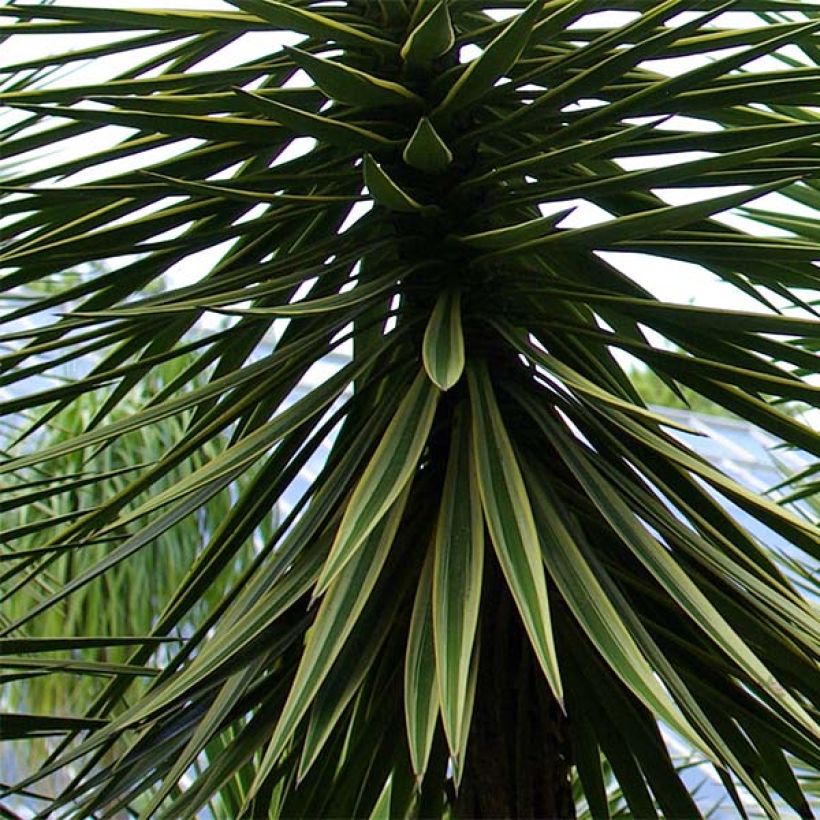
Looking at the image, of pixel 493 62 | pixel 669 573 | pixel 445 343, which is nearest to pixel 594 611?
pixel 669 573

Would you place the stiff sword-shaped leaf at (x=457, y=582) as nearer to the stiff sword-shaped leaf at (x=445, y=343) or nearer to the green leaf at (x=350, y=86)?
the stiff sword-shaped leaf at (x=445, y=343)

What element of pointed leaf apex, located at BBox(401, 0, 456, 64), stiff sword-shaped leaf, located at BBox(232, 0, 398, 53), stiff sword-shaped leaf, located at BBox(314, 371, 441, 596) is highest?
stiff sword-shaped leaf, located at BBox(232, 0, 398, 53)

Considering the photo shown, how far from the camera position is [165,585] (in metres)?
3.83

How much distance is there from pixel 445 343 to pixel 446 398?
0.11 metres

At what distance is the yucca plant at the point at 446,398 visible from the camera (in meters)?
0.69

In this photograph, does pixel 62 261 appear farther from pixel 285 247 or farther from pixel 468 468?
pixel 468 468

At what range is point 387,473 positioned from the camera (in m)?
0.71

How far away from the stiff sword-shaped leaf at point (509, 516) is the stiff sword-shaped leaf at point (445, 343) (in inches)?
1.7

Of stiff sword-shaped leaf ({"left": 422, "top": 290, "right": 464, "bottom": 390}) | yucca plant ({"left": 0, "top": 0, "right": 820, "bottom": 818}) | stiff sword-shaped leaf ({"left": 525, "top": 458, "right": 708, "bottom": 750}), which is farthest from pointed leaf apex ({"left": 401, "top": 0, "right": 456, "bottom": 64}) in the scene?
stiff sword-shaped leaf ({"left": 525, "top": 458, "right": 708, "bottom": 750})

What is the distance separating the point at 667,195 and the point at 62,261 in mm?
524

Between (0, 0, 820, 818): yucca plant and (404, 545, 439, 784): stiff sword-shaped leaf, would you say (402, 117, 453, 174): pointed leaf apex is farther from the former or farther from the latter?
(404, 545, 439, 784): stiff sword-shaped leaf

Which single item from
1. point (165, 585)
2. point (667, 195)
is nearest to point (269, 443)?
point (667, 195)

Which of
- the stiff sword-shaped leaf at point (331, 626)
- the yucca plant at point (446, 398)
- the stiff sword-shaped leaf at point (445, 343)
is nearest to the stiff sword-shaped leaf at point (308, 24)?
the yucca plant at point (446, 398)

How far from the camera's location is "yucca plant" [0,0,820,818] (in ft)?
2.26
